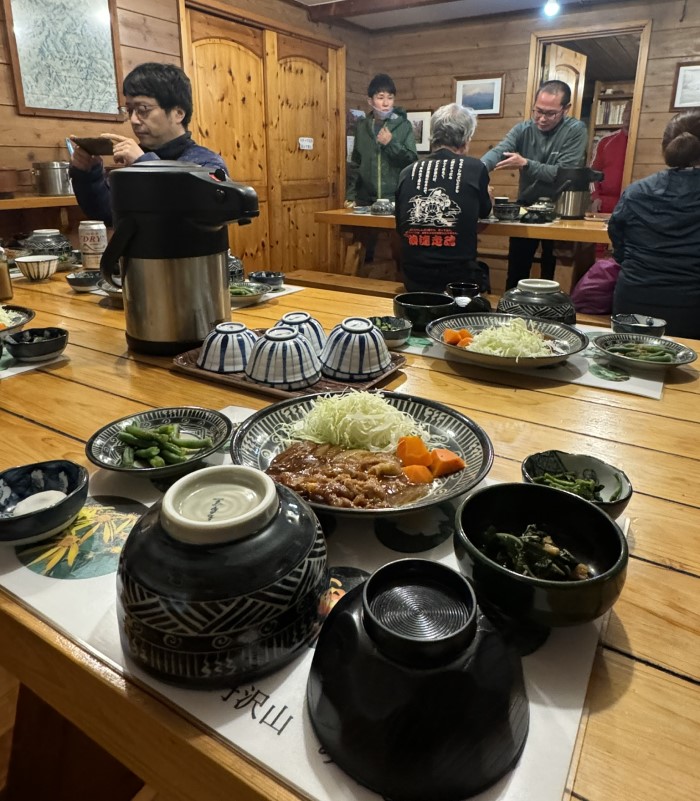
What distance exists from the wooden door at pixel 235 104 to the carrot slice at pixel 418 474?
13.8 feet

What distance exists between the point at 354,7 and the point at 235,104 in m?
1.47

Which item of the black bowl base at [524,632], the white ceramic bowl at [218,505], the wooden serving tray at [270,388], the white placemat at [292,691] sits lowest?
the white placemat at [292,691]

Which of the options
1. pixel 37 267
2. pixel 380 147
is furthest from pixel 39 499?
pixel 380 147

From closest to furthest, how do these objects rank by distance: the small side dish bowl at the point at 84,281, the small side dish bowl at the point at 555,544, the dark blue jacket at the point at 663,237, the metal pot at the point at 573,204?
the small side dish bowl at the point at 555,544
the small side dish bowl at the point at 84,281
the dark blue jacket at the point at 663,237
the metal pot at the point at 573,204

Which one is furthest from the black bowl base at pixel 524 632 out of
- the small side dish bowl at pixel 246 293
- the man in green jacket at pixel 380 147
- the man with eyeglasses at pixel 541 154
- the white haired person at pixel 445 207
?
the man in green jacket at pixel 380 147

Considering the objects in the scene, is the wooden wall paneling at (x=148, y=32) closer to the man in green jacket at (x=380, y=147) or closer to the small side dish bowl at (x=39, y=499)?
the man in green jacket at (x=380, y=147)

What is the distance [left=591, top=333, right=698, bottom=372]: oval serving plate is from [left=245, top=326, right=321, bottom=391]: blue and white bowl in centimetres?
68

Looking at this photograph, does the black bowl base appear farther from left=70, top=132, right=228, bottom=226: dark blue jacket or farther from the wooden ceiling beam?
the wooden ceiling beam

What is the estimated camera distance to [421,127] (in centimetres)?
662

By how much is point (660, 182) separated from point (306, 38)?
4205mm

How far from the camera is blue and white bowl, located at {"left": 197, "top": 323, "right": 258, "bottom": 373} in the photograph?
1.28m

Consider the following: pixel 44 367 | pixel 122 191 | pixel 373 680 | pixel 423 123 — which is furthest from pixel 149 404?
pixel 423 123

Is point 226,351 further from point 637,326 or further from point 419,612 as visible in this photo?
point 637,326

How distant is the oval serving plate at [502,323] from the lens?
1329mm
